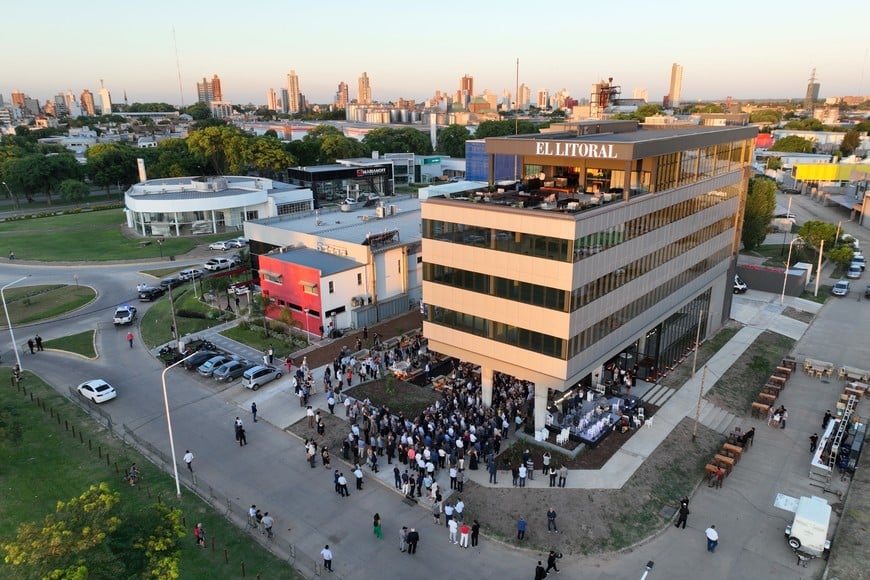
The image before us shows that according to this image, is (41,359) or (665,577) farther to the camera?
(41,359)

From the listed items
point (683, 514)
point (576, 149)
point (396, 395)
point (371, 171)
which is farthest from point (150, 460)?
point (371, 171)

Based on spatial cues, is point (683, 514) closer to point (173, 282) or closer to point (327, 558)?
point (327, 558)

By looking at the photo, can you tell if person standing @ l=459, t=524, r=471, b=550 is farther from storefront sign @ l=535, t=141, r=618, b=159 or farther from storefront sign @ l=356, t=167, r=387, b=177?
storefront sign @ l=356, t=167, r=387, b=177

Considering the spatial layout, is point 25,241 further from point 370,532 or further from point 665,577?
Answer: point 665,577

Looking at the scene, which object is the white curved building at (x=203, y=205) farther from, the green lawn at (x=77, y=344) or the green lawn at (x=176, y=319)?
the green lawn at (x=77, y=344)

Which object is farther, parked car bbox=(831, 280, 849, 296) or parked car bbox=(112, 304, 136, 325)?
parked car bbox=(831, 280, 849, 296)

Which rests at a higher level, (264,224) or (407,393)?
(264,224)

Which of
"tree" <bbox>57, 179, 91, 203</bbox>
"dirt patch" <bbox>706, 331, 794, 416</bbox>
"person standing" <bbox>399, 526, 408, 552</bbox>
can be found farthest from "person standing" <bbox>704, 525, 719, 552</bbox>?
"tree" <bbox>57, 179, 91, 203</bbox>

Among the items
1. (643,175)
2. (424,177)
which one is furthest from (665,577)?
(424,177)
